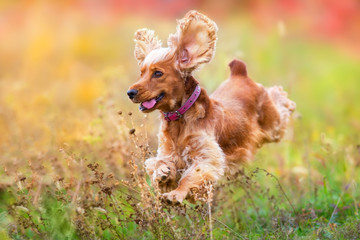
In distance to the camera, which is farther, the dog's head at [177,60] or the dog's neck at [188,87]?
the dog's neck at [188,87]

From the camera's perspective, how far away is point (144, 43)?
5.10 m

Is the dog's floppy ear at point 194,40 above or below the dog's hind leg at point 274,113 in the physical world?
above

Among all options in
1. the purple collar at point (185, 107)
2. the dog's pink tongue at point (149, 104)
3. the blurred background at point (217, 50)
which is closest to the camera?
the dog's pink tongue at point (149, 104)

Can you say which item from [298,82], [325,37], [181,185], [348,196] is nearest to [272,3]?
[325,37]

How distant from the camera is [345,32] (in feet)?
49.2

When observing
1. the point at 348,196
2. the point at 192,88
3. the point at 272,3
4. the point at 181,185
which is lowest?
the point at 348,196

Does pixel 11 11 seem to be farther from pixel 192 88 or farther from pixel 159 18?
pixel 192 88

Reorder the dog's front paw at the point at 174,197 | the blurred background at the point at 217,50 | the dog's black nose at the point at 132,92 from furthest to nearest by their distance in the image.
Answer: the blurred background at the point at 217,50, the dog's black nose at the point at 132,92, the dog's front paw at the point at 174,197

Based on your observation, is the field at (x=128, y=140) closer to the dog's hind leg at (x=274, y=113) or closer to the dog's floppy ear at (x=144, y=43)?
the dog's hind leg at (x=274, y=113)

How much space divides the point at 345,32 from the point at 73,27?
7614 mm

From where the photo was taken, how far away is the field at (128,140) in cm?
415

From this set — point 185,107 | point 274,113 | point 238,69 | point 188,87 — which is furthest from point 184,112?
point 274,113

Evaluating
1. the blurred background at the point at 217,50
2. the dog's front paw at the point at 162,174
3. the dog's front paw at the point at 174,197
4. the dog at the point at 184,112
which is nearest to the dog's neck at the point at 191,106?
the dog at the point at 184,112

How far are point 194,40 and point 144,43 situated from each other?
1.96ft
